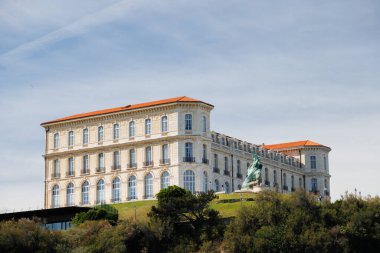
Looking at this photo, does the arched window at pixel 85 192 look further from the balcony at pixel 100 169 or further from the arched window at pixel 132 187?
the arched window at pixel 132 187

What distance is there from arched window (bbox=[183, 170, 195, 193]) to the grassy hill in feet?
13.8

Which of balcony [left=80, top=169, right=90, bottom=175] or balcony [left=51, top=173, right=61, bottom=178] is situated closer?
balcony [left=80, top=169, right=90, bottom=175]

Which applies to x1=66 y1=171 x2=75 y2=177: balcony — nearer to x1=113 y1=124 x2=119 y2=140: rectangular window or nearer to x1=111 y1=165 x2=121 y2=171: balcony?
x1=111 y1=165 x2=121 y2=171: balcony

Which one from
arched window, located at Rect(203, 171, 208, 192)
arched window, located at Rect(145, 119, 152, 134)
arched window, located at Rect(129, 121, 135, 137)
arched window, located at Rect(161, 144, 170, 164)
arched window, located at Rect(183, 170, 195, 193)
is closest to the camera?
arched window, located at Rect(183, 170, 195, 193)

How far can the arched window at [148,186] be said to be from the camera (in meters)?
101

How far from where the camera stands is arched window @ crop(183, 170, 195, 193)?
99.0 metres

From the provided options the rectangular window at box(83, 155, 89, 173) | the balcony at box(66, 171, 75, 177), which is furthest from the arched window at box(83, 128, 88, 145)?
the balcony at box(66, 171, 75, 177)

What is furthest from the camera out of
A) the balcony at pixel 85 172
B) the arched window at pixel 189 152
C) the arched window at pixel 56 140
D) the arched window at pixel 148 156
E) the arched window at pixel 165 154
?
the arched window at pixel 56 140

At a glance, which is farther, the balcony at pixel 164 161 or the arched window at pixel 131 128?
the arched window at pixel 131 128

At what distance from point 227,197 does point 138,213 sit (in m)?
10.4

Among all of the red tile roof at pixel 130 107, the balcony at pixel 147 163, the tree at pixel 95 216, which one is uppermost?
the red tile roof at pixel 130 107

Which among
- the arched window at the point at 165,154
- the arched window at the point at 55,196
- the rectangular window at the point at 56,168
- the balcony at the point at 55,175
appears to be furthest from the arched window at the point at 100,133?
the arched window at the point at 165,154

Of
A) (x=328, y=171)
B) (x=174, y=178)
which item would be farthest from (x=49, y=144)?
(x=328, y=171)

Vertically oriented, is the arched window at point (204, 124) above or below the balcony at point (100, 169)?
above
